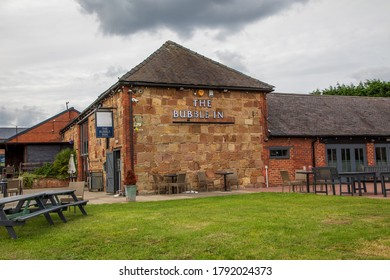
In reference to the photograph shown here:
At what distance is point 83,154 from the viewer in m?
25.3

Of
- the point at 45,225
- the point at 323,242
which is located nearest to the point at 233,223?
the point at 323,242

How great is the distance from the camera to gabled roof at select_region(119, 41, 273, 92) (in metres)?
17.4

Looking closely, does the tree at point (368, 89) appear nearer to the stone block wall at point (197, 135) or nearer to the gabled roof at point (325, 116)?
the gabled roof at point (325, 116)

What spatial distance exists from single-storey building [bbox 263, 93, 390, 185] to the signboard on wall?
707 cm

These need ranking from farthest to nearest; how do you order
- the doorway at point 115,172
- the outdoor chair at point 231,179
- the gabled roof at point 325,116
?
the gabled roof at point 325,116, the outdoor chair at point 231,179, the doorway at point 115,172

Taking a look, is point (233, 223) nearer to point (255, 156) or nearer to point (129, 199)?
point (129, 199)

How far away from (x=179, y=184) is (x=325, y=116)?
34.4 ft

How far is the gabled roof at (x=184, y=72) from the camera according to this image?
1739 cm

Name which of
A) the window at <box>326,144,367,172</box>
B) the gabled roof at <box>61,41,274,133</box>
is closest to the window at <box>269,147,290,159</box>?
the window at <box>326,144,367,172</box>

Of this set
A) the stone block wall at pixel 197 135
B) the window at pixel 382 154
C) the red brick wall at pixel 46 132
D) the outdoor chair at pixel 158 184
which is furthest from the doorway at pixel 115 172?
the red brick wall at pixel 46 132

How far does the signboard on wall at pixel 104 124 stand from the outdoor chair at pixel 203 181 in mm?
4113

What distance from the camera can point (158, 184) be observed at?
16.7 metres

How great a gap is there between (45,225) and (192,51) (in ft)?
42.7

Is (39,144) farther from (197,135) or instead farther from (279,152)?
(279,152)
